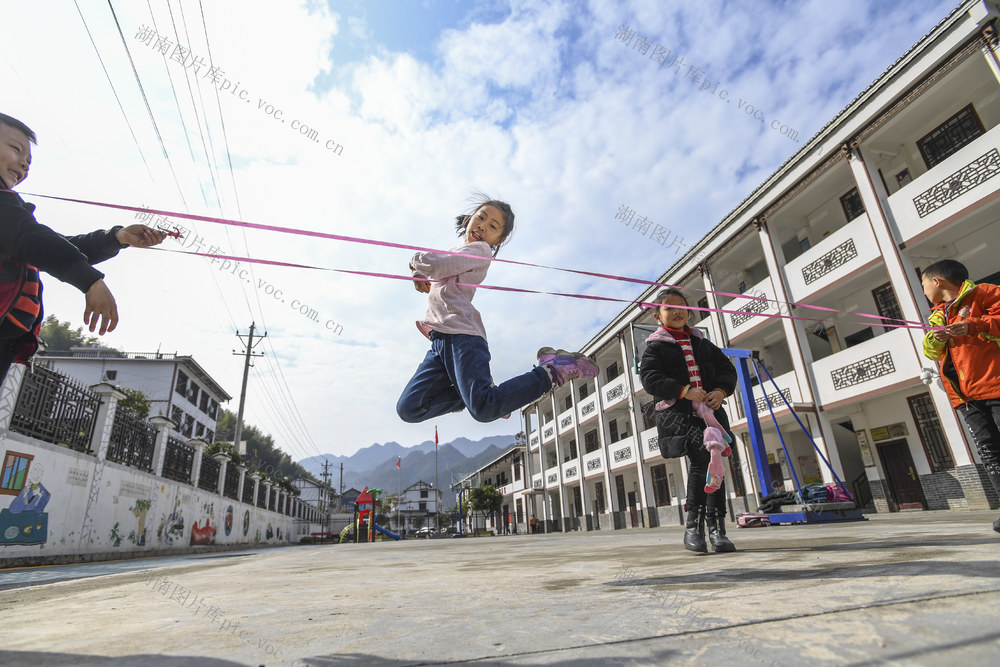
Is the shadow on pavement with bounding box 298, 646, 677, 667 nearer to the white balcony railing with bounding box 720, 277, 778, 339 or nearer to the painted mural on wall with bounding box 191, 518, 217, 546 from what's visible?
the white balcony railing with bounding box 720, 277, 778, 339

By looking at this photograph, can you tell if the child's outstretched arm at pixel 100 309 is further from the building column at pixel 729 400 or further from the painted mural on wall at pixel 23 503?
the building column at pixel 729 400

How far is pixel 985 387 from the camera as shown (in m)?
2.59

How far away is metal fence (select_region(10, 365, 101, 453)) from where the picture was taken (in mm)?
7238

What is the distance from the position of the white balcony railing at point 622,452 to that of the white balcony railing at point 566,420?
4.38m

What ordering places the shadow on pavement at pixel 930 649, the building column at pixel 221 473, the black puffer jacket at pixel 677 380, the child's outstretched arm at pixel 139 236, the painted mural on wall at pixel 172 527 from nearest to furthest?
the shadow on pavement at pixel 930 649, the child's outstretched arm at pixel 139 236, the black puffer jacket at pixel 677 380, the painted mural on wall at pixel 172 527, the building column at pixel 221 473

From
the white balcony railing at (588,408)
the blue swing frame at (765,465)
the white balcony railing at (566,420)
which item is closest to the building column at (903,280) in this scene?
the blue swing frame at (765,465)

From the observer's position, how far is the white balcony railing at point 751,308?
13984 millimetres

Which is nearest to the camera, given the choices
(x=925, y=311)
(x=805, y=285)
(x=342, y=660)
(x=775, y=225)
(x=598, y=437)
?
(x=342, y=660)

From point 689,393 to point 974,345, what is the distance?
1456 mm

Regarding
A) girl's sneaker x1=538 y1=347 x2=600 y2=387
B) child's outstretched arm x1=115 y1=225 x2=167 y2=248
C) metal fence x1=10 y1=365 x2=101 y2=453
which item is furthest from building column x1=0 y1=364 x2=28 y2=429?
girl's sneaker x1=538 y1=347 x2=600 y2=387

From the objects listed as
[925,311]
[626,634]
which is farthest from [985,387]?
[925,311]

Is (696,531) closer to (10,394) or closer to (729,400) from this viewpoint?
(10,394)

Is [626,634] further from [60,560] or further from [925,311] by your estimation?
[925,311]

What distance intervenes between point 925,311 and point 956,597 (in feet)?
38.3
